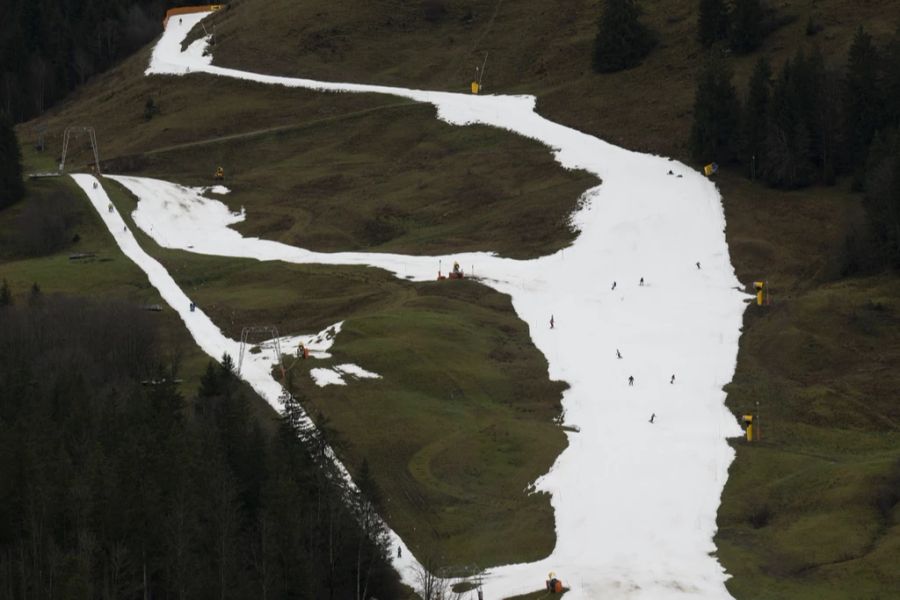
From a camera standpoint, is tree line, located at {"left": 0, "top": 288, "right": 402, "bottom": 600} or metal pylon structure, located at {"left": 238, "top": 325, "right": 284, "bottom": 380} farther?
metal pylon structure, located at {"left": 238, "top": 325, "right": 284, "bottom": 380}

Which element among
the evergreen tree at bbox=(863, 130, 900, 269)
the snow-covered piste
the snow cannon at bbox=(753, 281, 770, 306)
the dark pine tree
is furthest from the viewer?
the evergreen tree at bbox=(863, 130, 900, 269)

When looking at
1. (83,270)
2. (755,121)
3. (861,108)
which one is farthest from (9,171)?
(861,108)

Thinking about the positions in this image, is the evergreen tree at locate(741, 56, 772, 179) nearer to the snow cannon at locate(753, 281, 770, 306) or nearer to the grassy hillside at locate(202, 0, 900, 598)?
the grassy hillside at locate(202, 0, 900, 598)

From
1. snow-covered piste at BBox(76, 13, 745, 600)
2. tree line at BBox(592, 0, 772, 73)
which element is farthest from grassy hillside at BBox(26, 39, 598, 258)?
tree line at BBox(592, 0, 772, 73)

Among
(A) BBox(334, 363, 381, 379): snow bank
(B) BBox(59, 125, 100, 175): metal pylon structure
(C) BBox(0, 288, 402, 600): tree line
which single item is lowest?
(B) BBox(59, 125, 100, 175): metal pylon structure

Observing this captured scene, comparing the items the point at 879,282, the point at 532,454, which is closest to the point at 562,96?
the point at 879,282

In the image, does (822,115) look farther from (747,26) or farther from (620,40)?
(620,40)

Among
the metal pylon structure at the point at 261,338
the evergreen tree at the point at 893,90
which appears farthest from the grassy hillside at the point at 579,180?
the evergreen tree at the point at 893,90

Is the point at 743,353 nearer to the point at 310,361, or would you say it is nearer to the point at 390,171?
the point at 310,361
